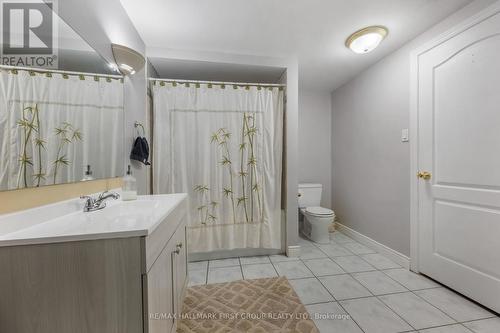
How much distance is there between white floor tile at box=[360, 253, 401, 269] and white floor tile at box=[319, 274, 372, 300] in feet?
1.46

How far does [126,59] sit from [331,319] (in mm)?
2444

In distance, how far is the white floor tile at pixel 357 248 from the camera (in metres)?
2.36

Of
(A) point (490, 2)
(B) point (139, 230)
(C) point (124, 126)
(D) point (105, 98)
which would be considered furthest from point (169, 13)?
(A) point (490, 2)

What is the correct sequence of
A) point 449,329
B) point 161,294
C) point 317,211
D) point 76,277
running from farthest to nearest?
point 317,211, point 449,329, point 161,294, point 76,277

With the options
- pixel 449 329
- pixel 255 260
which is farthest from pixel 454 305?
pixel 255 260

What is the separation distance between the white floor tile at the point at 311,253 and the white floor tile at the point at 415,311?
754 mm

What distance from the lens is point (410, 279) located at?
1801 mm

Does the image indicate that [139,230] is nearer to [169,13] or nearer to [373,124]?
[169,13]

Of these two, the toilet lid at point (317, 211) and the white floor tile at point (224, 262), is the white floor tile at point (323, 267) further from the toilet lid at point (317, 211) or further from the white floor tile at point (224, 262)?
the white floor tile at point (224, 262)

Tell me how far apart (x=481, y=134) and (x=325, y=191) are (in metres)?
2.00

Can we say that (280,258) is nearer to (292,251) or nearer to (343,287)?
(292,251)

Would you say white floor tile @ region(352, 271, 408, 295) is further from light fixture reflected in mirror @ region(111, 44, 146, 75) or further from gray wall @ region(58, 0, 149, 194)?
light fixture reflected in mirror @ region(111, 44, 146, 75)

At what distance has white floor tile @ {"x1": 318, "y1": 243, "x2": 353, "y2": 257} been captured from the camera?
90.5 inches

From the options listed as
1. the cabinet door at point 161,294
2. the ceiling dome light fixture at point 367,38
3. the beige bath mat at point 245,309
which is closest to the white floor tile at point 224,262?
the beige bath mat at point 245,309
